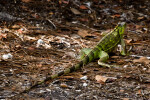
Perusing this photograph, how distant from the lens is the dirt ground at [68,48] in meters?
3.44

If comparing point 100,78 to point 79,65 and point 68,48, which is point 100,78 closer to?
point 79,65

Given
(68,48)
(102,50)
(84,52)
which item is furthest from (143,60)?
(68,48)

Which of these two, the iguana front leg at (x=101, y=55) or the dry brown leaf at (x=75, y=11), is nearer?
the iguana front leg at (x=101, y=55)

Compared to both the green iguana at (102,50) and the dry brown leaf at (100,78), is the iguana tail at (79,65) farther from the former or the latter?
the dry brown leaf at (100,78)

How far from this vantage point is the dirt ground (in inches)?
135

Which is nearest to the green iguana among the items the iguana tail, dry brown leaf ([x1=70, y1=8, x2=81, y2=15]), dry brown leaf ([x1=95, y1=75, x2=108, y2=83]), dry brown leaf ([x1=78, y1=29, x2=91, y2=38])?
the iguana tail

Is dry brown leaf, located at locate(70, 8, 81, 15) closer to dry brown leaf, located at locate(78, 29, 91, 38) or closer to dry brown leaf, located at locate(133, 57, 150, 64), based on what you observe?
dry brown leaf, located at locate(78, 29, 91, 38)

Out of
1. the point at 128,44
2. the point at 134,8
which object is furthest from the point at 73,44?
the point at 134,8

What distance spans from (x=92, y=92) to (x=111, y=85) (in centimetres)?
34

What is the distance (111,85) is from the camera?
3602 mm

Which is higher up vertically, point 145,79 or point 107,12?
point 107,12

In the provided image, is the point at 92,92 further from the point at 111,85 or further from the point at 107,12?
the point at 107,12

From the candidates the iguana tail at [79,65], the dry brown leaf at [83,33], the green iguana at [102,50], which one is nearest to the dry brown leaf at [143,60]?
the green iguana at [102,50]

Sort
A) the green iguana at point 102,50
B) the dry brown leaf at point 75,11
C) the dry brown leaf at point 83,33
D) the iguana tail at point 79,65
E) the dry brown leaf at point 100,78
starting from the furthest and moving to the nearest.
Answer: the dry brown leaf at point 75,11 → the dry brown leaf at point 83,33 → the green iguana at point 102,50 → the dry brown leaf at point 100,78 → the iguana tail at point 79,65
